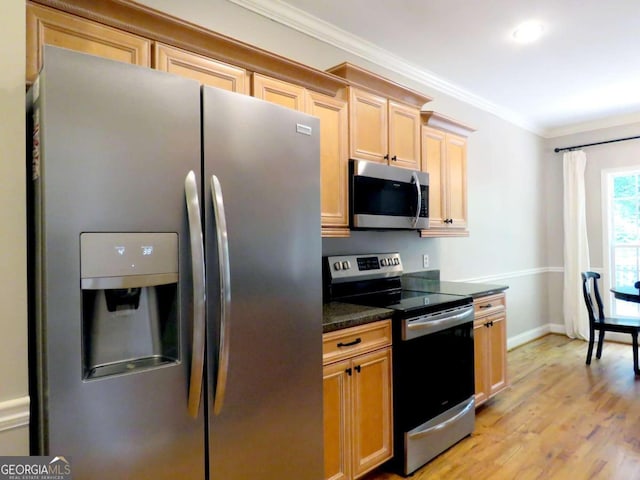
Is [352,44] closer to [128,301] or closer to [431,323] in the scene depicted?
[431,323]

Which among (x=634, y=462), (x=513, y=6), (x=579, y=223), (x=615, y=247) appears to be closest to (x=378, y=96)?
(x=513, y=6)

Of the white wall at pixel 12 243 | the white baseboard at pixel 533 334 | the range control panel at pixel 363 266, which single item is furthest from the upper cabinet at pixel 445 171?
the white wall at pixel 12 243

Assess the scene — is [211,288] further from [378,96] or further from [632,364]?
[632,364]

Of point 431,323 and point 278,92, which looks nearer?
point 278,92

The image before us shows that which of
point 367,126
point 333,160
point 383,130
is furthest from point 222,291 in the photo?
point 383,130

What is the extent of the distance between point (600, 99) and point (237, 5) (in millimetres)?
4083

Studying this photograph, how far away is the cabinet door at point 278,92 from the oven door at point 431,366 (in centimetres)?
137

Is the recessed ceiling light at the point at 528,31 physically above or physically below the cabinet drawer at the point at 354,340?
above

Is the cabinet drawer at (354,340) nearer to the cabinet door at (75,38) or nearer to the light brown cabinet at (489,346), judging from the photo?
the light brown cabinet at (489,346)

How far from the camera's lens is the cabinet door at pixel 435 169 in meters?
3.04

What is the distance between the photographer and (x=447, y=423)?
2447mm

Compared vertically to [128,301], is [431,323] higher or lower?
lower

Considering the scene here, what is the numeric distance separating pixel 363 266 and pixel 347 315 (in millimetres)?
754

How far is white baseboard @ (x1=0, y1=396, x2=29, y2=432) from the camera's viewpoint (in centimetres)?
108
